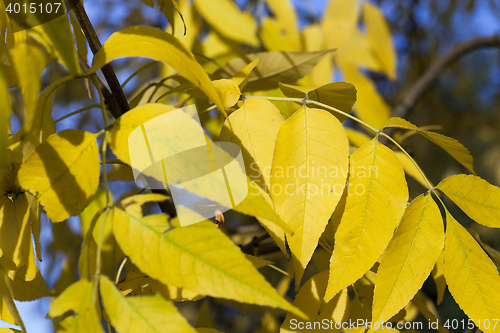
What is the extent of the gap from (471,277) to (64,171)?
35 centimetres

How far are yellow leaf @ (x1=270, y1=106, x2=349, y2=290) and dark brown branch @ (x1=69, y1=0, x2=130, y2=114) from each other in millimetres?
204

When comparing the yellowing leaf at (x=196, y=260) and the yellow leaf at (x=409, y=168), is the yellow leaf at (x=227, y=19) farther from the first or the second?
the yellowing leaf at (x=196, y=260)

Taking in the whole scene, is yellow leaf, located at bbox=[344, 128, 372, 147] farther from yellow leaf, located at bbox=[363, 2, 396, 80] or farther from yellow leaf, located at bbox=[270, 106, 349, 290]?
yellow leaf, located at bbox=[270, 106, 349, 290]

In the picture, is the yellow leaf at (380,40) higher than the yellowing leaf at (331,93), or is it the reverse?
the yellow leaf at (380,40)

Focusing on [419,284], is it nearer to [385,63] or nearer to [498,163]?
[385,63]

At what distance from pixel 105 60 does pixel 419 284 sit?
304 millimetres

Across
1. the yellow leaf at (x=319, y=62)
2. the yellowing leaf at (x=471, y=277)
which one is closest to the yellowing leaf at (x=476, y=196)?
the yellowing leaf at (x=471, y=277)

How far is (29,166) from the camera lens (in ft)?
0.91

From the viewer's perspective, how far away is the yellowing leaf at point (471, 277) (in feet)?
0.96

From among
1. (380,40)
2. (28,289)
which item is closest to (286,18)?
(380,40)

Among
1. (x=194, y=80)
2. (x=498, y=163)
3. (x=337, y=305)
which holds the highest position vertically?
(x=194, y=80)

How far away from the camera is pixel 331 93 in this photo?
35 centimetres

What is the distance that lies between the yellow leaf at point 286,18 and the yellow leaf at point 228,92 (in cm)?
Result: 39

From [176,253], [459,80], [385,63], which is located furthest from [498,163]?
[176,253]
